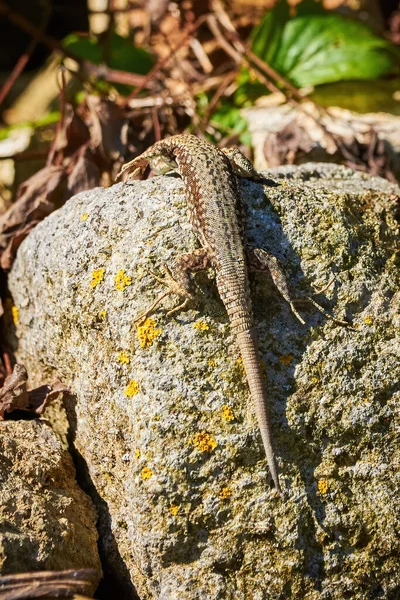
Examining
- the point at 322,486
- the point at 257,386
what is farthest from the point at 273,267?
the point at 322,486

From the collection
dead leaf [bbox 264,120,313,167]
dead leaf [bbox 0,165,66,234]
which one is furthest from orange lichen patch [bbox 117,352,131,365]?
dead leaf [bbox 264,120,313,167]

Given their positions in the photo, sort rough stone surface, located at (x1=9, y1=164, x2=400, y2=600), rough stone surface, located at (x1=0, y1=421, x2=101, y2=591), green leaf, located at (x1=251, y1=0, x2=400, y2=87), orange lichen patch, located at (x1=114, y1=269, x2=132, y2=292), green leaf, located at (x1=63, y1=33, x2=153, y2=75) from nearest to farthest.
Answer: rough stone surface, located at (x1=0, y1=421, x2=101, y2=591), rough stone surface, located at (x1=9, y1=164, x2=400, y2=600), orange lichen patch, located at (x1=114, y1=269, x2=132, y2=292), green leaf, located at (x1=251, y1=0, x2=400, y2=87), green leaf, located at (x1=63, y1=33, x2=153, y2=75)

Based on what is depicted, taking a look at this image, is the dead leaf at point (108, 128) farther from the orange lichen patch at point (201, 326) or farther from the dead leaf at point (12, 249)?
the orange lichen patch at point (201, 326)

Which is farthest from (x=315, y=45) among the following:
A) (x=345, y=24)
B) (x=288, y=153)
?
(x=288, y=153)

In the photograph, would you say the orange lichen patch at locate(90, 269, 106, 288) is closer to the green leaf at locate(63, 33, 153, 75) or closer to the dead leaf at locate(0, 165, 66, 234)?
the dead leaf at locate(0, 165, 66, 234)

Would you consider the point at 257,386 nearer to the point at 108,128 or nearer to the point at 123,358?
the point at 123,358

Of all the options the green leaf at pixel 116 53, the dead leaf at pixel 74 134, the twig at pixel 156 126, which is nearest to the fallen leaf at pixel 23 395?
the dead leaf at pixel 74 134

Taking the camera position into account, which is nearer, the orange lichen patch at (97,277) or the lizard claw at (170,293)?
the lizard claw at (170,293)

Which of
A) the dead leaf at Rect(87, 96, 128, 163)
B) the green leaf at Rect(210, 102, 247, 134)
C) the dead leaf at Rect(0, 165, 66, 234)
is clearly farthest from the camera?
the green leaf at Rect(210, 102, 247, 134)
